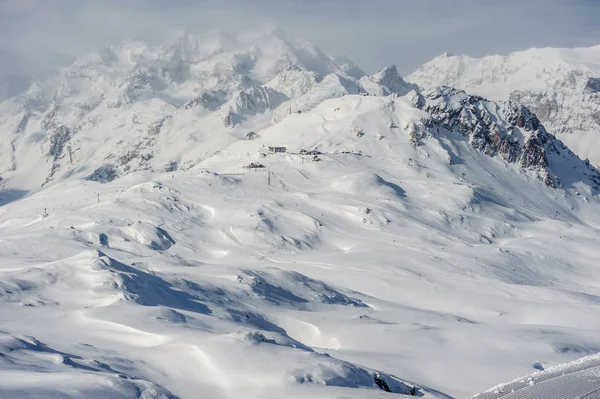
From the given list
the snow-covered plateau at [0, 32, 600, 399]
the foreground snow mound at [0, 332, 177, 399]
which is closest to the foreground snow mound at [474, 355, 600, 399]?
the snow-covered plateau at [0, 32, 600, 399]

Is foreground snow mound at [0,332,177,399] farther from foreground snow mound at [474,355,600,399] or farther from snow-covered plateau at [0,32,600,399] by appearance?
foreground snow mound at [474,355,600,399]

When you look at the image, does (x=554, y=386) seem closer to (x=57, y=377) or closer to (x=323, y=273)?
(x=57, y=377)

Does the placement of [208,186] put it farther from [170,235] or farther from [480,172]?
[480,172]

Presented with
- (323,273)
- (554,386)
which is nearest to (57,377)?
(554,386)

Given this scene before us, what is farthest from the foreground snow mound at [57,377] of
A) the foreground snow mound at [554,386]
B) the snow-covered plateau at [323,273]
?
the foreground snow mound at [554,386]

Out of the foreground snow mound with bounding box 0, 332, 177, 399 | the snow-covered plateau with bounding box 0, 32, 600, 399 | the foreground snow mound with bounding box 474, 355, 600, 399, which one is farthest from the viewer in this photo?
the snow-covered plateau with bounding box 0, 32, 600, 399
